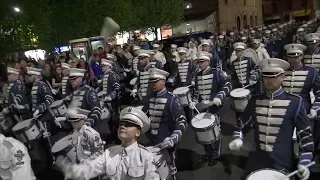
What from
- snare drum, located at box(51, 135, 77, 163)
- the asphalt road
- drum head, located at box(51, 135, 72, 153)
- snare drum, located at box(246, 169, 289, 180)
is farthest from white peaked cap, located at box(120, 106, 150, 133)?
the asphalt road

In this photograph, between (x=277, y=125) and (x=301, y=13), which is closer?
(x=277, y=125)

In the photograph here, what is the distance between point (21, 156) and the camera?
13.9 feet

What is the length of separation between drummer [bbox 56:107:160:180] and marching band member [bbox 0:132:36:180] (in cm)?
96

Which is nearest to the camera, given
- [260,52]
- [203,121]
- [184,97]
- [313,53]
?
[203,121]

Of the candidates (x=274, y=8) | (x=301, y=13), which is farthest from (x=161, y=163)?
(x=274, y=8)

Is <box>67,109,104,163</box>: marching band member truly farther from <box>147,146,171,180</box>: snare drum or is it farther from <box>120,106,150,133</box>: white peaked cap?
<box>120,106,150,133</box>: white peaked cap

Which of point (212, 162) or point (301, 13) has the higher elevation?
point (301, 13)

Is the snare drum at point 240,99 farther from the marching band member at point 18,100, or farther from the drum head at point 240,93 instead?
the marching band member at point 18,100

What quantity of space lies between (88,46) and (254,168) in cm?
1362

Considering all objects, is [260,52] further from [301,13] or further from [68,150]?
[301,13]

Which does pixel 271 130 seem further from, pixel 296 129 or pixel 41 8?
pixel 41 8

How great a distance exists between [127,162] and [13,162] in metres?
1.47

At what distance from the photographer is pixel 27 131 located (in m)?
7.33

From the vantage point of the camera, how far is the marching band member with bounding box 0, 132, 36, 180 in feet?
13.8
